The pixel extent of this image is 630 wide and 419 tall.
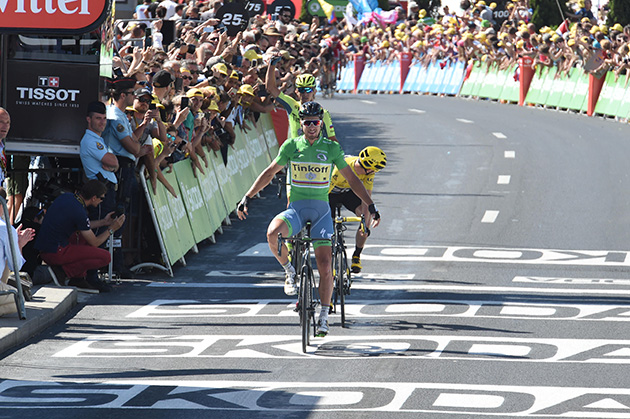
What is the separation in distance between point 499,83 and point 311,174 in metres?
32.7

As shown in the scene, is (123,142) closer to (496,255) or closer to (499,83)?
(496,255)

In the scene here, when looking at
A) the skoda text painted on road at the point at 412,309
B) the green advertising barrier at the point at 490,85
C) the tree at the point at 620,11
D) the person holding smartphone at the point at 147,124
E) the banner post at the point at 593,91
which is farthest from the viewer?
the tree at the point at 620,11

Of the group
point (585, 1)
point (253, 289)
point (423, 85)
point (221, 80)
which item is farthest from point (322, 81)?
point (253, 289)

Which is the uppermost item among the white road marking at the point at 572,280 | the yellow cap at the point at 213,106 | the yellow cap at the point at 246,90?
the yellow cap at the point at 213,106

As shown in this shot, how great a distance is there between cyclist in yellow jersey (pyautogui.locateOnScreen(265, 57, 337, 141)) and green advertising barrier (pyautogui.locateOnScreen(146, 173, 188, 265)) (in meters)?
1.76

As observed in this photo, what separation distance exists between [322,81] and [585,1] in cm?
999

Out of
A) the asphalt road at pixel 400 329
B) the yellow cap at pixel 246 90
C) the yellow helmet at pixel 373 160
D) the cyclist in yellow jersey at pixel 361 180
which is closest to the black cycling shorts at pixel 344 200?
the cyclist in yellow jersey at pixel 361 180

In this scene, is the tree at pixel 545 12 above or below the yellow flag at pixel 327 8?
above

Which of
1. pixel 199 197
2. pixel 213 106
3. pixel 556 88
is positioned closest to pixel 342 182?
pixel 199 197

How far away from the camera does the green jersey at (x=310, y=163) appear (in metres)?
11.3

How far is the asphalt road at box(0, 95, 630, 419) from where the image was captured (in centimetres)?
873

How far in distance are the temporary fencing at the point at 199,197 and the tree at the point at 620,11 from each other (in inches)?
1183

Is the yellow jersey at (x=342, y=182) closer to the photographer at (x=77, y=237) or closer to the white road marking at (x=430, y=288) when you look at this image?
the white road marking at (x=430, y=288)

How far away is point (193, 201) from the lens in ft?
54.7
